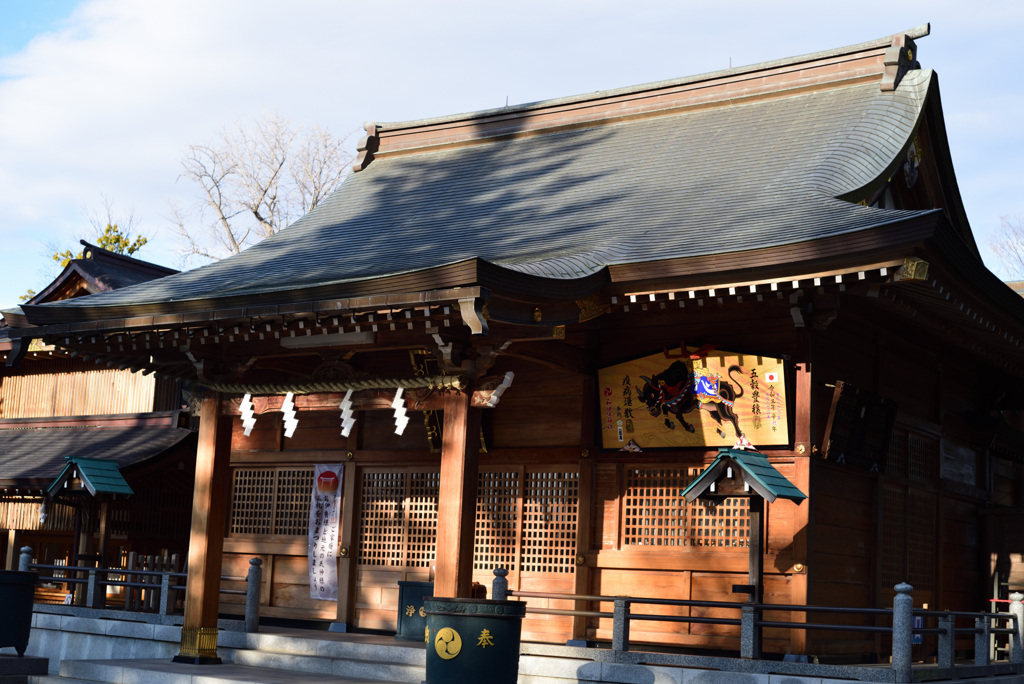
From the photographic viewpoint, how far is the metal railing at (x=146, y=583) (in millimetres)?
12289

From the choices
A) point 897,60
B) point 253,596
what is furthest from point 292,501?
point 897,60

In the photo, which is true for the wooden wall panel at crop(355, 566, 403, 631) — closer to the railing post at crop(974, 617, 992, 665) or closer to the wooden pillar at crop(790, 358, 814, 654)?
the wooden pillar at crop(790, 358, 814, 654)

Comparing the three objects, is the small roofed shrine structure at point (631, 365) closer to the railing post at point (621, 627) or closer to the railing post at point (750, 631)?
the railing post at point (750, 631)

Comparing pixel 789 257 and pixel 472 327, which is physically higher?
pixel 789 257

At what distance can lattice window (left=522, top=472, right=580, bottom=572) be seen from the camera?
11.9 metres

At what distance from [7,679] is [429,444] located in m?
5.09

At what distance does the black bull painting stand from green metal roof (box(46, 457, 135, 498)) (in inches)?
285

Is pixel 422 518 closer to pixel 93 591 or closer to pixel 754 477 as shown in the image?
pixel 93 591

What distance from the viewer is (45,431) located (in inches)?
732

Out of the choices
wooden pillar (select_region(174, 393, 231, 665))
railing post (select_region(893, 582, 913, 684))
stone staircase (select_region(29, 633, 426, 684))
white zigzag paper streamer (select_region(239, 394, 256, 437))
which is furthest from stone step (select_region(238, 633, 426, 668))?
railing post (select_region(893, 582, 913, 684))

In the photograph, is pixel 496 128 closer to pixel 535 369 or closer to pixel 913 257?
pixel 535 369

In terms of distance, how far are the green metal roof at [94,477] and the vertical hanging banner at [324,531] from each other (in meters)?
2.60

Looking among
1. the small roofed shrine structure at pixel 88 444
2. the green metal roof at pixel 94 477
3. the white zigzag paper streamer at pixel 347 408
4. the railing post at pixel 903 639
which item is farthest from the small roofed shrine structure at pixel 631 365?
the small roofed shrine structure at pixel 88 444

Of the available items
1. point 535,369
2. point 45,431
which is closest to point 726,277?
point 535,369
